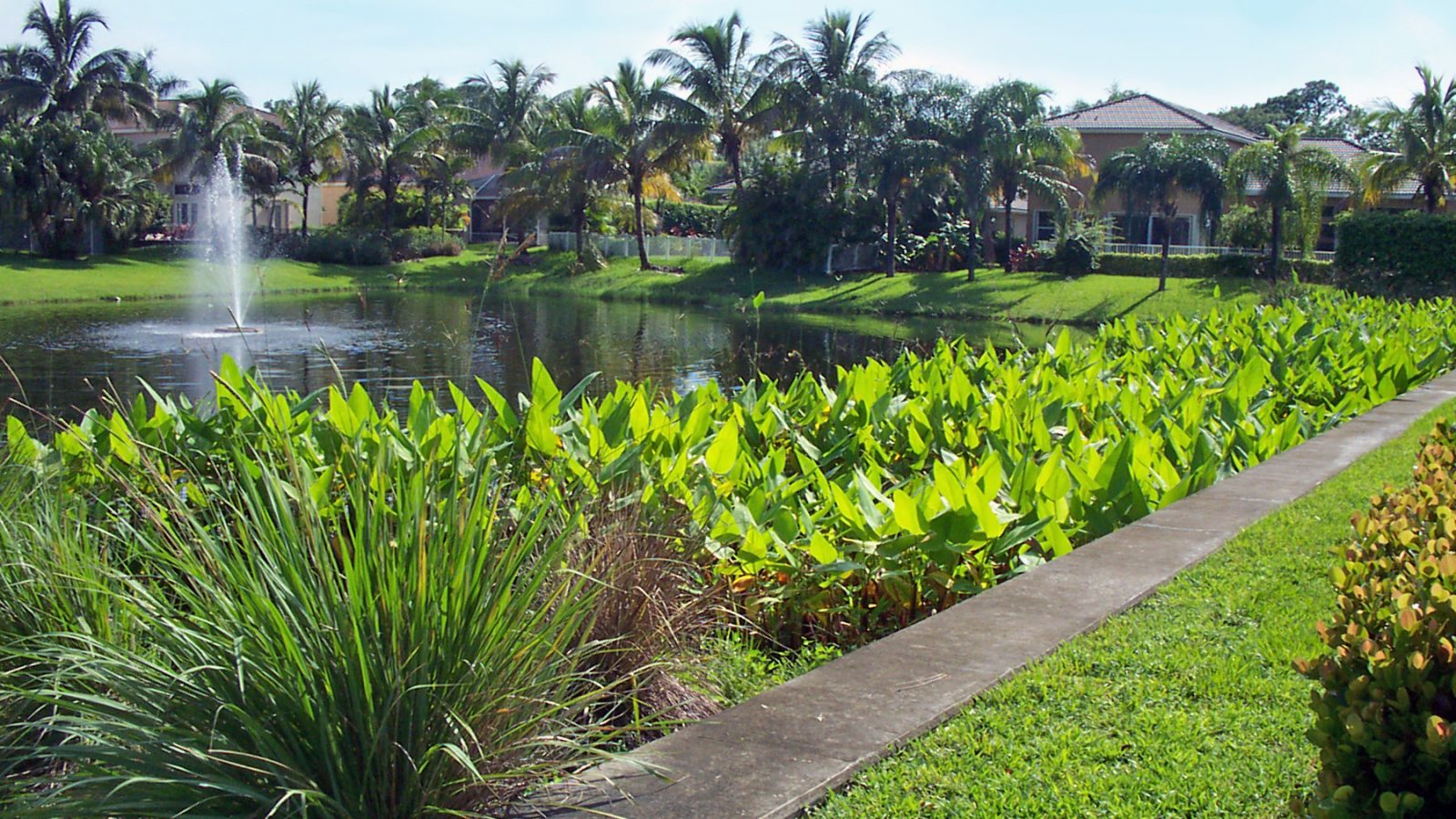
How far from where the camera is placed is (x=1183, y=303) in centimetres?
3397

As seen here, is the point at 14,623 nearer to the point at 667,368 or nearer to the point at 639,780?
the point at 639,780

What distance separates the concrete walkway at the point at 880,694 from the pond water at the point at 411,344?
779 centimetres

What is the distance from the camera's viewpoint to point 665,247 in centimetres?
4909

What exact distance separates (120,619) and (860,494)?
2.66m

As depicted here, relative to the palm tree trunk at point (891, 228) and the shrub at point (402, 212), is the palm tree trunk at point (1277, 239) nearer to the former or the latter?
the palm tree trunk at point (891, 228)

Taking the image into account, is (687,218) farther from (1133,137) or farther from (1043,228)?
(1133,137)

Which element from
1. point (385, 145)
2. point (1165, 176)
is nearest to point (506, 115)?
point (385, 145)

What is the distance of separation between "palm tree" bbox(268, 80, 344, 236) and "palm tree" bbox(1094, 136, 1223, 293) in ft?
102

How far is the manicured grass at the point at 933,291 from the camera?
34250mm

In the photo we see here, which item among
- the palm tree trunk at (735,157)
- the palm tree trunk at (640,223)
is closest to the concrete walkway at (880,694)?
the palm tree trunk at (735,157)

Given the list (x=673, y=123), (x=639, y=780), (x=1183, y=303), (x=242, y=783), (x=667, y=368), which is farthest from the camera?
(x=673, y=123)

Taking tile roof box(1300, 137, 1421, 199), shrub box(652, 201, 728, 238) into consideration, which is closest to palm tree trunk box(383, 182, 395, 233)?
shrub box(652, 201, 728, 238)

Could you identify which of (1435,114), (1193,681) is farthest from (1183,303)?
(1193,681)

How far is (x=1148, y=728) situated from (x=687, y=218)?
185ft
